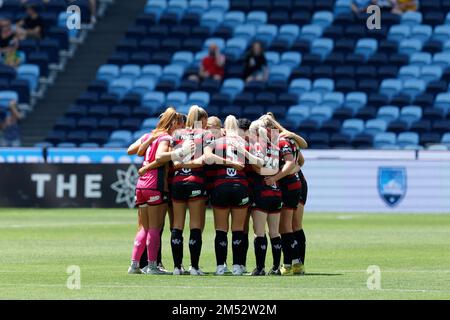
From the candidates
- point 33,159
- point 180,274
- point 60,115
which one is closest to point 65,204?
point 33,159

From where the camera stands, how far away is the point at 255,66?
3900 centimetres

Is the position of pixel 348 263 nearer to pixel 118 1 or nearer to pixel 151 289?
pixel 151 289

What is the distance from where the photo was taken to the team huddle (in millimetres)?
17047

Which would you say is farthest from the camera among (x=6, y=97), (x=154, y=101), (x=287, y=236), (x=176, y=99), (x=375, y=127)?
(x=6, y=97)

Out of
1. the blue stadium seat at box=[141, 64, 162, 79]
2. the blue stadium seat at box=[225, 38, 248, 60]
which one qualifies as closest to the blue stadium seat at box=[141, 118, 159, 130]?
the blue stadium seat at box=[141, 64, 162, 79]

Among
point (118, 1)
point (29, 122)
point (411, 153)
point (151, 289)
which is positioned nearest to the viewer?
point (151, 289)

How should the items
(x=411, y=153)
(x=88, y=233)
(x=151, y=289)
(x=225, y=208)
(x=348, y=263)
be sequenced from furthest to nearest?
(x=411, y=153) < (x=88, y=233) < (x=348, y=263) < (x=225, y=208) < (x=151, y=289)

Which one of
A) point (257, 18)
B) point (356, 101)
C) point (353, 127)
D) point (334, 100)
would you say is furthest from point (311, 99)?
point (257, 18)

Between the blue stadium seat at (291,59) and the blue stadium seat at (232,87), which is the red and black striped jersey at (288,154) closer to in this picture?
the blue stadium seat at (232,87)

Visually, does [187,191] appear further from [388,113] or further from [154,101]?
[154,101]

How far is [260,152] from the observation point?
17.2m

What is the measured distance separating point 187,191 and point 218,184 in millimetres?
425

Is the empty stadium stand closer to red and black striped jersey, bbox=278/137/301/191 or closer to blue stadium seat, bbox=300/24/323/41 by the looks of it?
blue stadium seat, bbox=300/24/323/41

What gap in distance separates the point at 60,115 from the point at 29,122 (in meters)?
0.99
